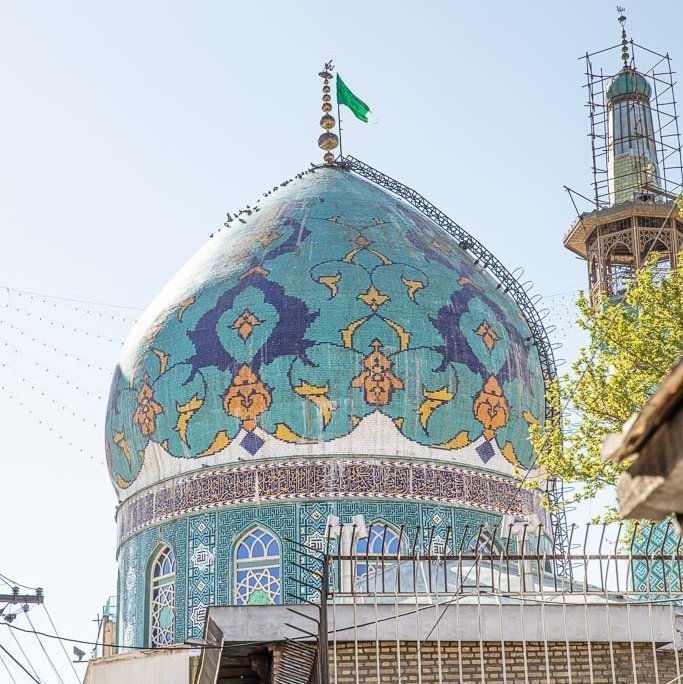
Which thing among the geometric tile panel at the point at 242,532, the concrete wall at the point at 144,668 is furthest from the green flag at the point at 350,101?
the concrete wall at the point at 144,668

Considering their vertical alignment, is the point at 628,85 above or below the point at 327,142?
above

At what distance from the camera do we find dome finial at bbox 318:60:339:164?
20203mm

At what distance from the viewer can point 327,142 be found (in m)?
20.2

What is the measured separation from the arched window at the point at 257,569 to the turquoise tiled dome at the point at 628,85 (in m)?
11.1

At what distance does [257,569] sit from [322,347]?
2.76 m

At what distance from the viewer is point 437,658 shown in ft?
33.5

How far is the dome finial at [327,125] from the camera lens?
66.3ft

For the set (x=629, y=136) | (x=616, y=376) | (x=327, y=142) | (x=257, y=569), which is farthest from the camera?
(x=629, y=136)

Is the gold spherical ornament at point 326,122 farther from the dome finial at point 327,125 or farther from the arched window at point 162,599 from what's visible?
the arched window at point 162,599

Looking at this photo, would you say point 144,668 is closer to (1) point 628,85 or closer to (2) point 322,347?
(2) point 322,347

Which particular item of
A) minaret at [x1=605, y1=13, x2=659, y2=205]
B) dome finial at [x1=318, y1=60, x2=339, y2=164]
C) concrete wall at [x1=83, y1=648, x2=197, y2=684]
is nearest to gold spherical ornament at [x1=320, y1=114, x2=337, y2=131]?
dome finial at [x1=318, y1=60, x2=339, y2=164]

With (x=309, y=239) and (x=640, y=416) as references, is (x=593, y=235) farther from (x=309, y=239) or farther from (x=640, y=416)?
(x=640, y=416)

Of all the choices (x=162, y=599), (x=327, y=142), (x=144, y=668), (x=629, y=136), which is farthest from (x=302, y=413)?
(x=629, y=136)

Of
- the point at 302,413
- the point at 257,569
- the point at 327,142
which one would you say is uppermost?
the point at 327,142
